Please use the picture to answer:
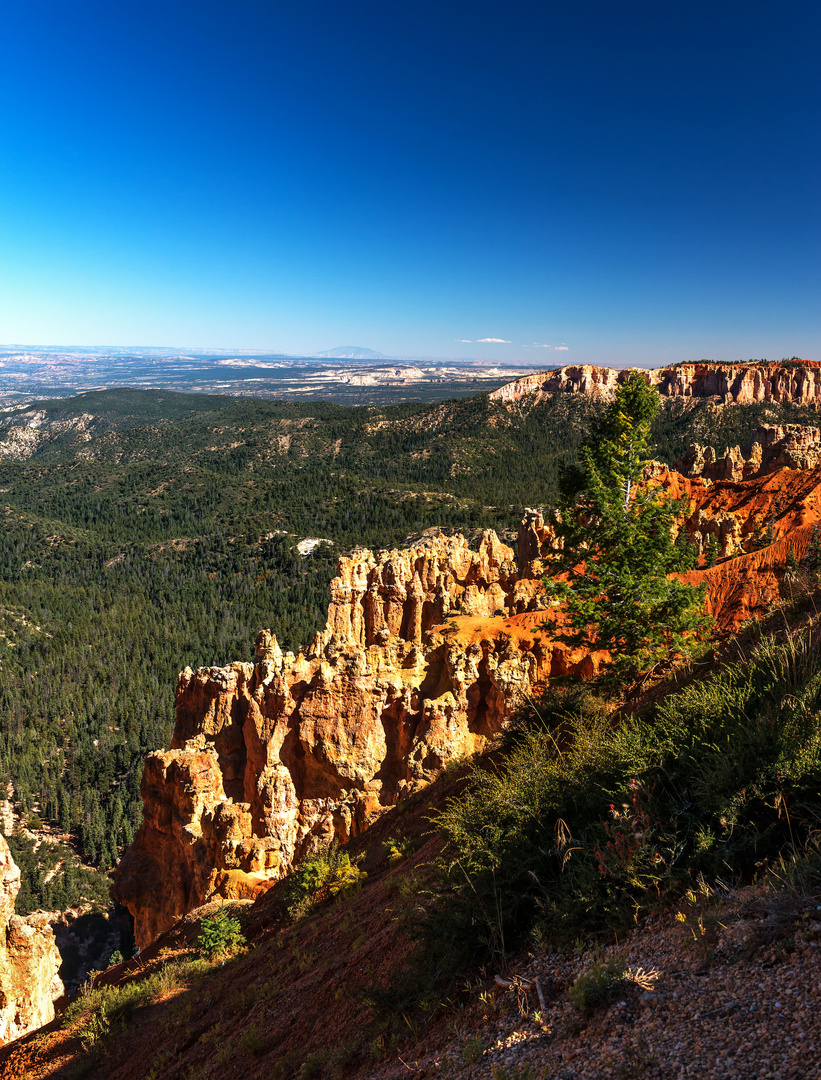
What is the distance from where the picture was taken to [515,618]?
23188mm

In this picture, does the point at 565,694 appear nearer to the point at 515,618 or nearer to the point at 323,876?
the point at 323,876

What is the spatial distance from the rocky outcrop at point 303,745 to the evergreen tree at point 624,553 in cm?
416

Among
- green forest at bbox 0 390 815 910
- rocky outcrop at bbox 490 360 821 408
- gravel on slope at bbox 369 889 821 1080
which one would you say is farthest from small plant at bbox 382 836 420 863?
rocky outcrop at bbox 490 360 821 408

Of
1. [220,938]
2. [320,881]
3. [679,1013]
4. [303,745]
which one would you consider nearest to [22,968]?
[220,938]

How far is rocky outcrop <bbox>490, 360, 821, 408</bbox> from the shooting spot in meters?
128

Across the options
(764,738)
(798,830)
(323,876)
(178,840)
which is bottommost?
(178,840)

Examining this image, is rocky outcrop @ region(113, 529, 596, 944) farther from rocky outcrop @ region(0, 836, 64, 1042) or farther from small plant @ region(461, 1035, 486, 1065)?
small plant @ region(461, 1035, 486, 1065)

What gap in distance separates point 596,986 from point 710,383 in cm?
15935

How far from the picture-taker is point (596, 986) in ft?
13.1

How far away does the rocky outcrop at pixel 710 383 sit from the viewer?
128m

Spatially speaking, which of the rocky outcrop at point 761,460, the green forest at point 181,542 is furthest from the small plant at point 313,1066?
the rocky outcrop at point 761,460

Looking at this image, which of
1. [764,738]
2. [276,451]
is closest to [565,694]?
[764,738]

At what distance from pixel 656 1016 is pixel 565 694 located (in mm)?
7418

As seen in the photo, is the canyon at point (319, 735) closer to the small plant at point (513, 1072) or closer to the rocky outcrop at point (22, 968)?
the rocky outcrop at point (22, 968)
